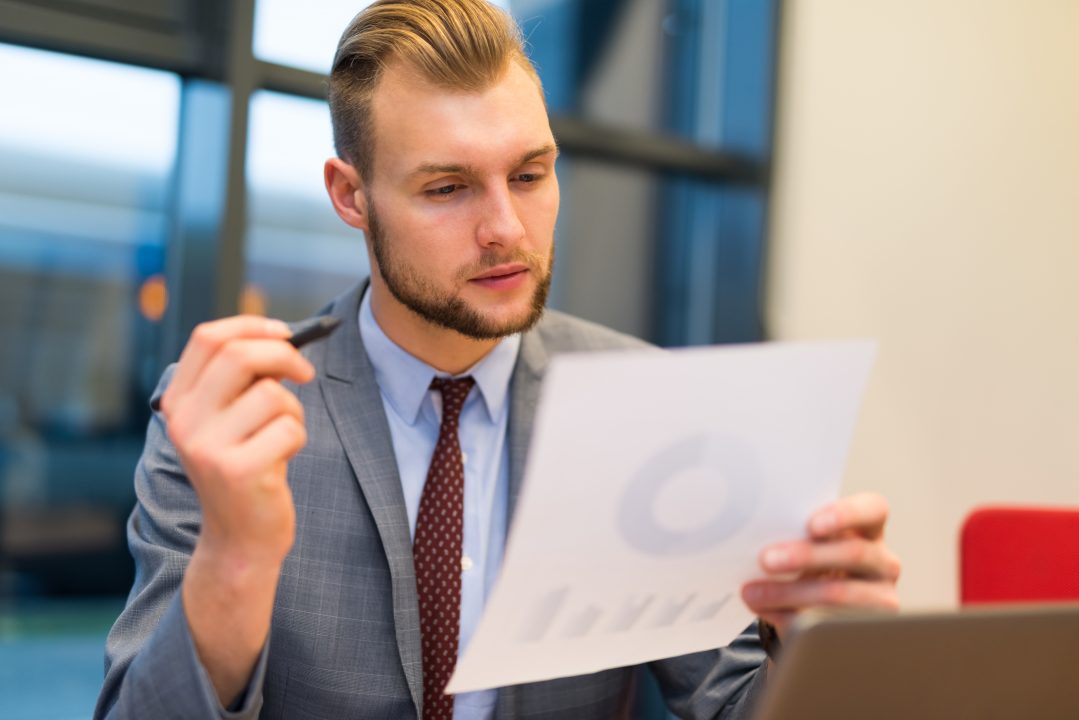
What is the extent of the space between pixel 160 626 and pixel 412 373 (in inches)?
20.6

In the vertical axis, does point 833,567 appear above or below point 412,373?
below

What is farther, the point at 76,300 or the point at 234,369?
the point at 76,300

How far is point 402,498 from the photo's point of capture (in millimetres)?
1249

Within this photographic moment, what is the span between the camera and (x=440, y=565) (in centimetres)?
125

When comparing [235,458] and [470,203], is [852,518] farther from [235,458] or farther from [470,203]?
[470,203]

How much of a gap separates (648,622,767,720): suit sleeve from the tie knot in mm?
429

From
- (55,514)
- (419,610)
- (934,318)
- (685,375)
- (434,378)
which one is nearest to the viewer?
(685,375)

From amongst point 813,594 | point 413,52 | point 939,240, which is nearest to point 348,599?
point 813,594

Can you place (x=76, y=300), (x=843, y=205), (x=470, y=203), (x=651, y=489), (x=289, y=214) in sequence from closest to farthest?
(x=651, y=489)
(x=470, y=203)
(x=76, y=300)
(x=289, y=214)
(x=843, y=205)

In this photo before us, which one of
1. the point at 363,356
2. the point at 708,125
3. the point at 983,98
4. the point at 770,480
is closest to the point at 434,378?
the point at 363,356

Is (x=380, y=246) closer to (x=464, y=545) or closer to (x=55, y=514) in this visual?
(x=464, y=545)

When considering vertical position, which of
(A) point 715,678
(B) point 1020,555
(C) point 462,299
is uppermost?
(C) point 462,299

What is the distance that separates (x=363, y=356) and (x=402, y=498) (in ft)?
0.74

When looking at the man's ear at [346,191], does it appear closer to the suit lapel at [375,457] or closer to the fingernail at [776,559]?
the suit lapel at [375,457]
